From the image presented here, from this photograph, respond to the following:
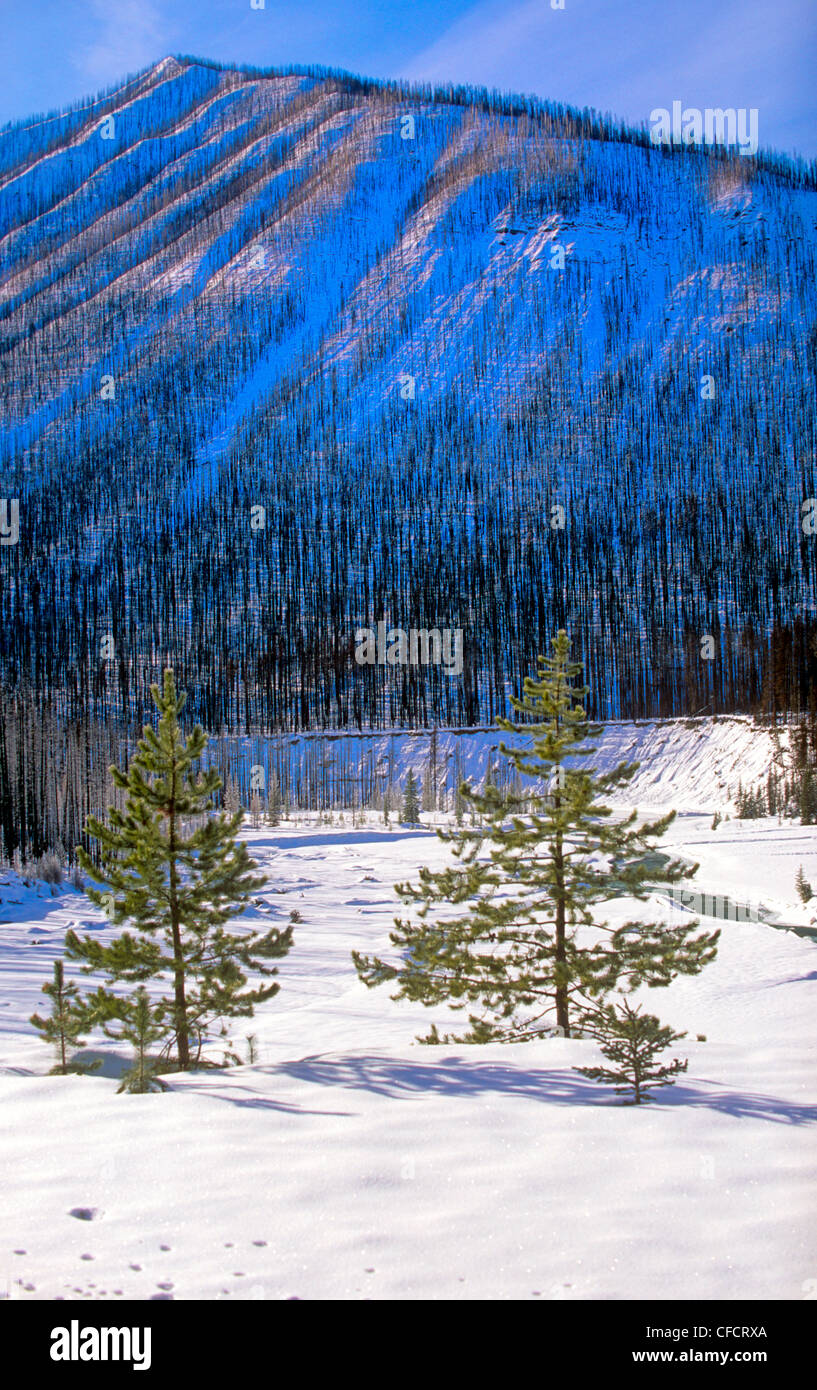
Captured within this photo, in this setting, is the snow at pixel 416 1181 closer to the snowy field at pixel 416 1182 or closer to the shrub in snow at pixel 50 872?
the snowy field at pixel 416 1182

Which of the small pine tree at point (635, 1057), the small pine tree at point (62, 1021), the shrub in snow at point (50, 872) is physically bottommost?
the shrub in snow at point (50, 872)


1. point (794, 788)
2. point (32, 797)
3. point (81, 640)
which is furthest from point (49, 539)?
point (794, 788)

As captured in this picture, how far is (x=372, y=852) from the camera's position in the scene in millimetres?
56031

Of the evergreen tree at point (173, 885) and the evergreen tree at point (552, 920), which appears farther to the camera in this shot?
the evergreen tree at point (552, 920)

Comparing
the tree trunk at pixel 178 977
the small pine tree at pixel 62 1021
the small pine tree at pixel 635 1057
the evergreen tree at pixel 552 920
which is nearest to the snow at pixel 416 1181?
the small pine tree at pixel 635 1057

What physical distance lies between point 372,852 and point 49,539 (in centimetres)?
14723

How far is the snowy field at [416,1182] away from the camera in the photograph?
12.8ft

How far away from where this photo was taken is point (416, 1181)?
194 inches

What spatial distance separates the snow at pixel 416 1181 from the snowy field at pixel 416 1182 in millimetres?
16

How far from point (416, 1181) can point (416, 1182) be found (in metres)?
0.02

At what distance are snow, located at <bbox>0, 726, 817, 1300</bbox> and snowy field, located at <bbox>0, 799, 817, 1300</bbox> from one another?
0.02m

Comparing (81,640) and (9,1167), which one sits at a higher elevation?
(81,640)
